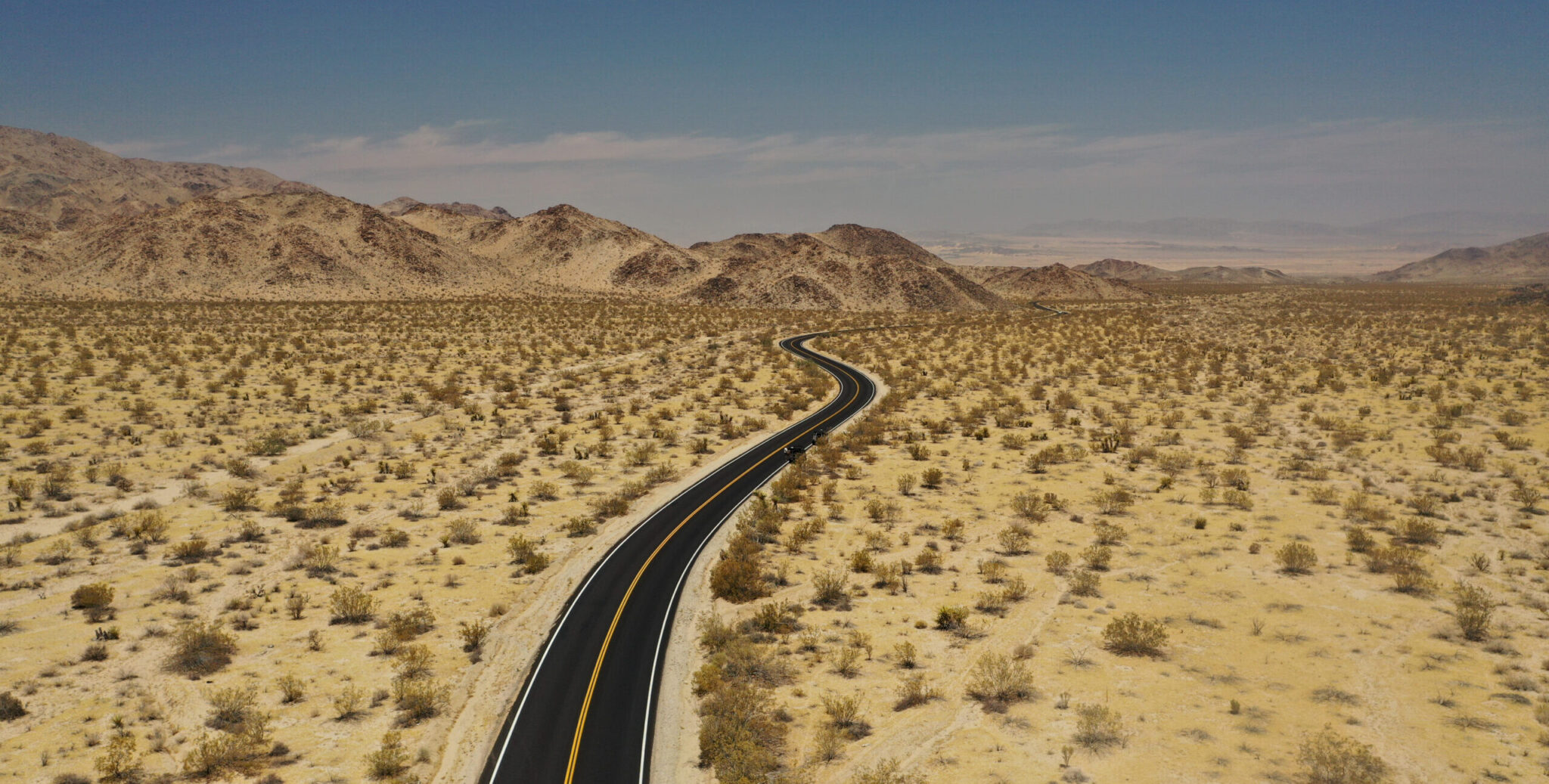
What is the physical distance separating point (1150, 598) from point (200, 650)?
28498mm

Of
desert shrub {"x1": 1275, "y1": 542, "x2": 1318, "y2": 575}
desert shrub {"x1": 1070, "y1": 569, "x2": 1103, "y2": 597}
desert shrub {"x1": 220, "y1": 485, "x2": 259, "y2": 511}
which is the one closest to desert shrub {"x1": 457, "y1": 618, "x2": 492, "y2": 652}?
desert shrub {"x1": 220, "y1": 485, "x2": 259, "y2": 511}

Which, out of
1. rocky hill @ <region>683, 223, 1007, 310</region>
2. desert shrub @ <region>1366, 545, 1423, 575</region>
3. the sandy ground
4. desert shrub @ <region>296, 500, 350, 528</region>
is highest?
rocky hill @ <region>683, 223, 1007, 310</region>

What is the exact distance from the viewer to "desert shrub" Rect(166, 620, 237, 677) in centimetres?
1975

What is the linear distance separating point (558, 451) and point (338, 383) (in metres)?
23.0

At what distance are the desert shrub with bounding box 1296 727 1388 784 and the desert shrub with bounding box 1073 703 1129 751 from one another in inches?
137

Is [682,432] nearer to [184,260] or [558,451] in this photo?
[558,451]

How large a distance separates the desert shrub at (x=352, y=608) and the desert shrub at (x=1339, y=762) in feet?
83.0

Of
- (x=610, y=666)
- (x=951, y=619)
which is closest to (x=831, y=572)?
(x=951, y=619)

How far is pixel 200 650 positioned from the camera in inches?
798

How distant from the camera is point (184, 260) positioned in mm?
115750

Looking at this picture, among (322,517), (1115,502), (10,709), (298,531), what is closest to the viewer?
(10,709)

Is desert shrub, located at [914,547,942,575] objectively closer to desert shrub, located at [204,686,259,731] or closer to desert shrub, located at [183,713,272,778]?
desert shrub, located at [183,713,272,778]

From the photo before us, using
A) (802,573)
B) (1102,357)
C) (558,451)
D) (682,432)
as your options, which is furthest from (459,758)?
(1102,357)

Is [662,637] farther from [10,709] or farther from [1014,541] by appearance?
[10,709]
